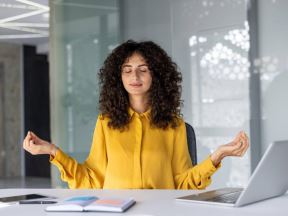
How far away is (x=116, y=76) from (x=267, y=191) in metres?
1.11

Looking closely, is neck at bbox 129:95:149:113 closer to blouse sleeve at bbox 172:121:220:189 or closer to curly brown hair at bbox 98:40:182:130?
curly brown hair at bbox 98:40:182:130

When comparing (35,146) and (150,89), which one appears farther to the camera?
(150,89)

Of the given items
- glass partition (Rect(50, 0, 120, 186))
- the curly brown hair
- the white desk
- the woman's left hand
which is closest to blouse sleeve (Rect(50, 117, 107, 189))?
the curly brown hair

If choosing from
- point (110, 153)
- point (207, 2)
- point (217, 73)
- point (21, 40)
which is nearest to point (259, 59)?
point (217, 73)

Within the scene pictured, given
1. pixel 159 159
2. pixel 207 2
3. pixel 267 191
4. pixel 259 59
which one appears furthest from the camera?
pixel 207 2

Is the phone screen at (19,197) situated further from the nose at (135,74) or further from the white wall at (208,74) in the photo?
the white wall at (208,74)

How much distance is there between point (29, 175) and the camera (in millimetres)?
10508

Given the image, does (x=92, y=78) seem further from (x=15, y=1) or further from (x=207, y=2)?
(x=15, y=1)

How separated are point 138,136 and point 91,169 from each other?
28 cm

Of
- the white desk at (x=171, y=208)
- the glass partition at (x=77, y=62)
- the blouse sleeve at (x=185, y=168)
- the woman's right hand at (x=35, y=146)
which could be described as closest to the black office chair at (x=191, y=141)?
the blouse sleeve at (x=185, y=168)

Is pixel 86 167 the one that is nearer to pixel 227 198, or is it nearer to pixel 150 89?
pixel 150 89

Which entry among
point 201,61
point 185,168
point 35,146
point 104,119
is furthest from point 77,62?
point 35,146

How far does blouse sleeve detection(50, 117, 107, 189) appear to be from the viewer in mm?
2227

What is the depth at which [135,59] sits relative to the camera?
2396 millimetres
